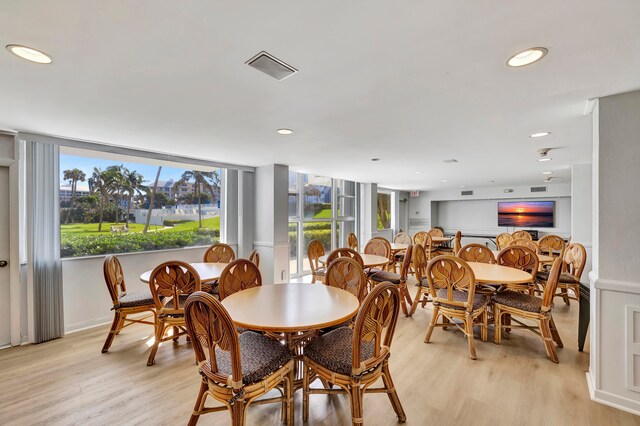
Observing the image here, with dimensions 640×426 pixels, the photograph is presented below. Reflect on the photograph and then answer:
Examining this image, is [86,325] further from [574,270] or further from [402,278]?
[574,270]

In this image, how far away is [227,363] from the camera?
162cm

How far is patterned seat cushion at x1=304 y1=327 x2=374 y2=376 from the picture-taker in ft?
5.35

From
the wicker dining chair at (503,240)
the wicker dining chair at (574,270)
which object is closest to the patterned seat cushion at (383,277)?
the wicker dining chair at (574,270)

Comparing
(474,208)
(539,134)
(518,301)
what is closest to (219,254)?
(518,301)

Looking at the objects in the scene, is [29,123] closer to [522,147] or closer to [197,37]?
[197,37]

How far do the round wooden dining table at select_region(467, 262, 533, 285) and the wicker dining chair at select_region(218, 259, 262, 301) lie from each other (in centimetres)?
225

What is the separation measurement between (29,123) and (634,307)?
5.19 m

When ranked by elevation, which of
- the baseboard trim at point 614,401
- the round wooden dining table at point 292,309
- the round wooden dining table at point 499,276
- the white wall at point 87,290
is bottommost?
the baseboard trim at point 614,401

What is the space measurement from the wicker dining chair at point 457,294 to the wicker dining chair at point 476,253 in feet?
3.74

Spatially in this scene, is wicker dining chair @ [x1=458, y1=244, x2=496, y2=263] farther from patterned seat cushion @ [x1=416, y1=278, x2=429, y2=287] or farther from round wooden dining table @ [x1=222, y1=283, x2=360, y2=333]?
round wooden dining table @ [x1=222, y1=283, x2=360, y2=333]

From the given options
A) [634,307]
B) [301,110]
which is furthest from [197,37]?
[634,307]

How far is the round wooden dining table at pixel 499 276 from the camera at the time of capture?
9.01 ft

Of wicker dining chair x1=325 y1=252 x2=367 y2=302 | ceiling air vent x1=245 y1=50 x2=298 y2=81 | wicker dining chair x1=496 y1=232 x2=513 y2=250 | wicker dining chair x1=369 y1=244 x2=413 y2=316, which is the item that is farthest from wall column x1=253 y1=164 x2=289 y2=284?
wicker dining chair x1=496 y1=232 x2=513 y2=250

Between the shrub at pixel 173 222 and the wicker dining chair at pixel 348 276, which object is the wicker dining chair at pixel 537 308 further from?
the shrub at pixel 173 222
